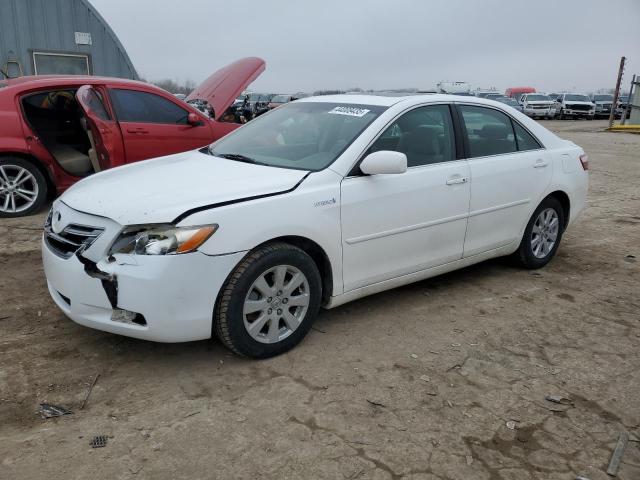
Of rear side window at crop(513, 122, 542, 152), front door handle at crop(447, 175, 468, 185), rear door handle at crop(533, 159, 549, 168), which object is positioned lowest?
front door handle at crop(447, 175, 468, 185)

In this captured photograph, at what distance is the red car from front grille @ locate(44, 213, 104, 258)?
338 cm

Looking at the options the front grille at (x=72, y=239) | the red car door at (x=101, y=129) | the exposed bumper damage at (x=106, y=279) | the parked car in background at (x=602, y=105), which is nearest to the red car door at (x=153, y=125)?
the red car door at (x=101, y=129)

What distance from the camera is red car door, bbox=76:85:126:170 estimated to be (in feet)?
20.9

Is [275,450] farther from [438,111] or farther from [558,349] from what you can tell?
[438,111]

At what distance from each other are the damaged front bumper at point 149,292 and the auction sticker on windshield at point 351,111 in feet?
5.00

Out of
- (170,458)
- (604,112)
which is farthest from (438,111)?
(604,112)

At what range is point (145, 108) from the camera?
6.93m

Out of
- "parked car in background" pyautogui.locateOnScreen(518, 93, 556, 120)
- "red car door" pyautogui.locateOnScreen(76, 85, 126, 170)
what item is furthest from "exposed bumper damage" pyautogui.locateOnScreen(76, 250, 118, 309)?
"parked car in background" pyautogui.locateOnScreen(518, 93, 556, 120)

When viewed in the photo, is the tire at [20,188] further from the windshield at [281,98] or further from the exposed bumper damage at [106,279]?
the windshield at [281,98]

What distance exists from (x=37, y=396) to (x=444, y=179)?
298cm

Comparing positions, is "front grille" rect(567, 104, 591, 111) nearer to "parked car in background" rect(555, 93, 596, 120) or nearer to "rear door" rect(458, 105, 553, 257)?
"parked car in background" rect(555, 93, 596, 120)

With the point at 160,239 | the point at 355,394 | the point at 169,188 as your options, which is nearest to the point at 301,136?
the point at 169,188

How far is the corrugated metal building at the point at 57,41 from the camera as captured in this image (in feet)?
38.0

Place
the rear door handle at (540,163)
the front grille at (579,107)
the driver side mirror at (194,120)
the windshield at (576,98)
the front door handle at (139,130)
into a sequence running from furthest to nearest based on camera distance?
the windshield at (576,98) → the front grille at (579,107) → the driver side mirror at (194,120) → the front door handle at (139,130) → the rear door handle at (540,163)
